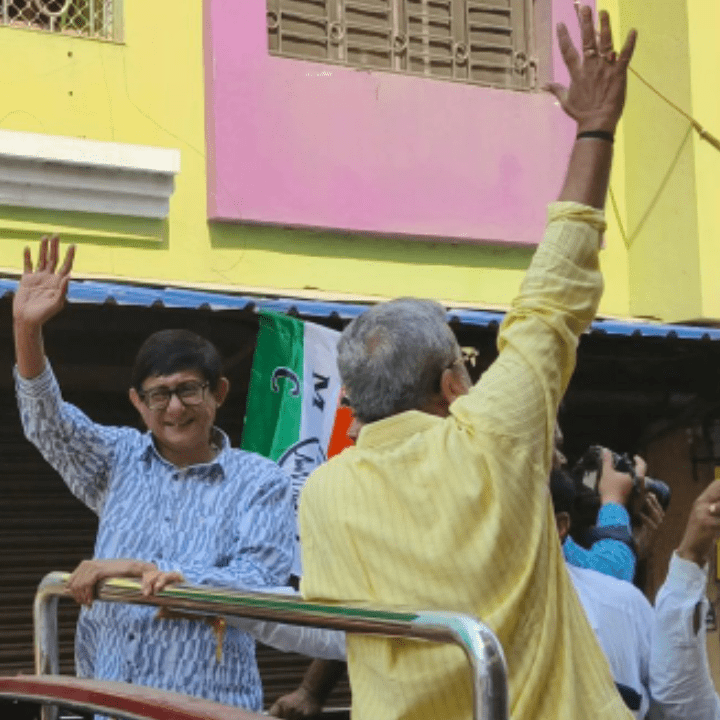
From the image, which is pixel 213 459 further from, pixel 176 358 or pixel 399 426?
pixel 399 426

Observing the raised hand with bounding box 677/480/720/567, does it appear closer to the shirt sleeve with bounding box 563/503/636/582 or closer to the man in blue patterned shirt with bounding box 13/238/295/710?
the shirt sleeve with bounding box 563/503/636/582

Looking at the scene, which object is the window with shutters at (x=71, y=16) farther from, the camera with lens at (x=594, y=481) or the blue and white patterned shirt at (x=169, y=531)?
the camera with lens at (x=594, y=481)

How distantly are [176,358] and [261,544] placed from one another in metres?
0.51

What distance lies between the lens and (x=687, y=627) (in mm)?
3109

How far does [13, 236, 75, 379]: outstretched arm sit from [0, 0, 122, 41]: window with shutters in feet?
16.1

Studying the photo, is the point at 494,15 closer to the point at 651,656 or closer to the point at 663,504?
the point at 663,504

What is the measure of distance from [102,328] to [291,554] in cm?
470

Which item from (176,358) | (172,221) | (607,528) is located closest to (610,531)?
(607,528)

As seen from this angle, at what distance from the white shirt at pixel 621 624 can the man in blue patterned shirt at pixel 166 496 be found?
769 mm

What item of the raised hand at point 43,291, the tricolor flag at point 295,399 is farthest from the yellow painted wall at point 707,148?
the raised hand at point 43,291

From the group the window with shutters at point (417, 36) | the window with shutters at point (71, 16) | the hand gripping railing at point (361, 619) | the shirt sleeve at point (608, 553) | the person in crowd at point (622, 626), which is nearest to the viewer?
the hand gripping railing at point (361, 619)

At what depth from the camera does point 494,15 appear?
10.3 m

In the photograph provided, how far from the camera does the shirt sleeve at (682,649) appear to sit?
3.08 m

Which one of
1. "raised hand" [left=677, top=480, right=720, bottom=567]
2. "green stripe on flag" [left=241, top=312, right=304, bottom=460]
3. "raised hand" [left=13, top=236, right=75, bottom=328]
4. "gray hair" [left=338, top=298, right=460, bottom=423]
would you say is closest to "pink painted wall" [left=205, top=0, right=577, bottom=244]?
"green stripe on flag" [left=241, top=312, right=304, bottom=460]
